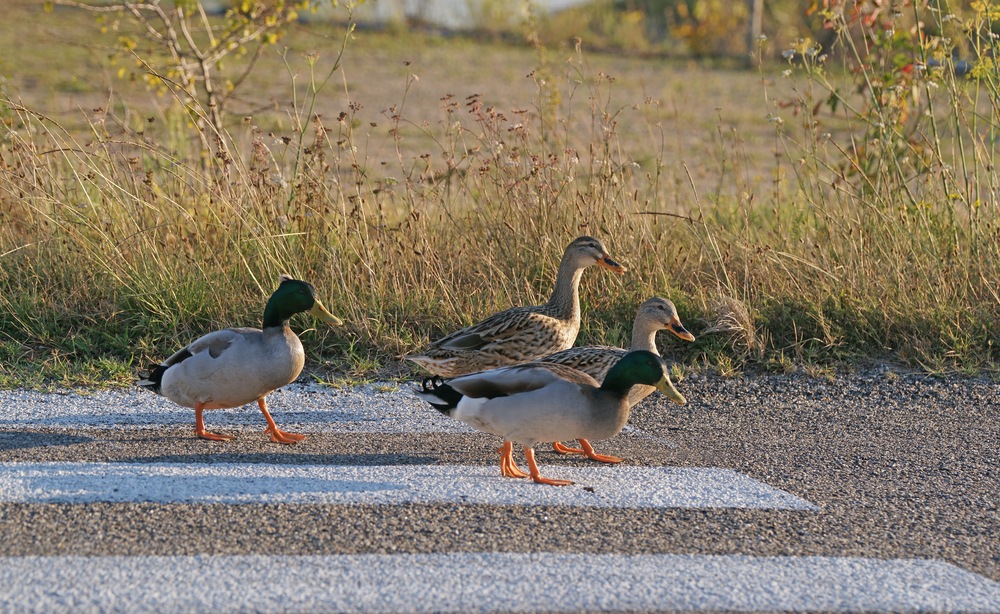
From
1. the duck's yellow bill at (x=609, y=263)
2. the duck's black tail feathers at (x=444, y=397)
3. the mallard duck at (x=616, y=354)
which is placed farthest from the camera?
the duck's yellow bill at (x=609, y=263)

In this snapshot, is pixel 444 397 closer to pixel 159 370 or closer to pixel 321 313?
pixel 321 313

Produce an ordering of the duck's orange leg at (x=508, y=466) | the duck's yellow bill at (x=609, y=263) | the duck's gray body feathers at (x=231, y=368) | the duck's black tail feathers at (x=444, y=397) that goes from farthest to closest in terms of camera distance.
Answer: the duck's yellow bill at (x=609, y=263) → the duck's gray body feathers at (x=231, y=368) → the duck's black tail feathers at (x=444, y=397) → the duck's orange leg at (x=508, y=466)

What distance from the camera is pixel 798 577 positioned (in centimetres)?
396

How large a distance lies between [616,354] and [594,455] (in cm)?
73

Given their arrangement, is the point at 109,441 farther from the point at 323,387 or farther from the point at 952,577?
the point at 952,577

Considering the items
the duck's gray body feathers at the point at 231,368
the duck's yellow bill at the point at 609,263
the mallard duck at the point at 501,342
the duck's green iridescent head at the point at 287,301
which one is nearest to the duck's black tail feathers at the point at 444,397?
the duck's gray body feathers at the point at 231,368

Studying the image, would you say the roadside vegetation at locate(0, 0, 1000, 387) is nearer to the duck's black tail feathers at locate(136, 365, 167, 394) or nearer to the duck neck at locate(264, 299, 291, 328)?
the duck's black tail feathers at locate(136, 365, 167, 394)

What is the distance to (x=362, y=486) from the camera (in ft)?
15.8

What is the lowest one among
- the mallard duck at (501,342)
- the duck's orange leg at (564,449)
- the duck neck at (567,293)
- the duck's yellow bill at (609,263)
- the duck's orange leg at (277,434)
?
the duck's orange leg at (564,449)

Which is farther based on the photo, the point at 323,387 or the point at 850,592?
the point at 323,387

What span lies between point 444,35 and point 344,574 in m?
23.9

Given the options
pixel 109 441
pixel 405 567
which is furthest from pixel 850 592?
pixel 109 441

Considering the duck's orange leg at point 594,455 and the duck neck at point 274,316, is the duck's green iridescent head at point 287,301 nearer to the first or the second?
the duck neck at point 274,316

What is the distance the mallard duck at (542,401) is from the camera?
16.3 ft
